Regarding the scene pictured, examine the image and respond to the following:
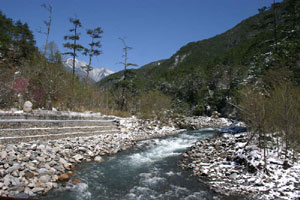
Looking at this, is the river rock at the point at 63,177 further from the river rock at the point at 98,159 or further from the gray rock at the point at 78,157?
the river rock at the point at 98,159

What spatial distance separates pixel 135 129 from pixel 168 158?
7735 mm

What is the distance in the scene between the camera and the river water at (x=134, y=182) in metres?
5.74

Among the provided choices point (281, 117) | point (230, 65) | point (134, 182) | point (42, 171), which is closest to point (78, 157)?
point (42, 171)

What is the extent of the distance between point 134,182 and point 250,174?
3.97 metres

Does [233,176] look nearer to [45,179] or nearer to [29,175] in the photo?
[45,179]

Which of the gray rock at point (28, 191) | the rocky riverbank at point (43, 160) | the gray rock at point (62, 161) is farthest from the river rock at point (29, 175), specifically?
the gray rock at point (62, 161)

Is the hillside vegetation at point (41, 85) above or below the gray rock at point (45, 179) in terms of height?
above

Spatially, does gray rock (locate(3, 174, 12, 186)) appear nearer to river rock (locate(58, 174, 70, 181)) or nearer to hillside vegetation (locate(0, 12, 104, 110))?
river rock (locate(58, 174, 70, 181))

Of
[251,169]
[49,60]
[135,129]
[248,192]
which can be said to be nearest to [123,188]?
[248,192]

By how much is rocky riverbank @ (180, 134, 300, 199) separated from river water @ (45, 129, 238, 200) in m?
0.54

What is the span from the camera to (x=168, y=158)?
1012cm

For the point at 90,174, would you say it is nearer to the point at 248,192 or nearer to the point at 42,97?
the point at 248,192

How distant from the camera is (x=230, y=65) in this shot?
4766 centimetres

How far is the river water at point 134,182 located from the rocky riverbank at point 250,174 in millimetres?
544
